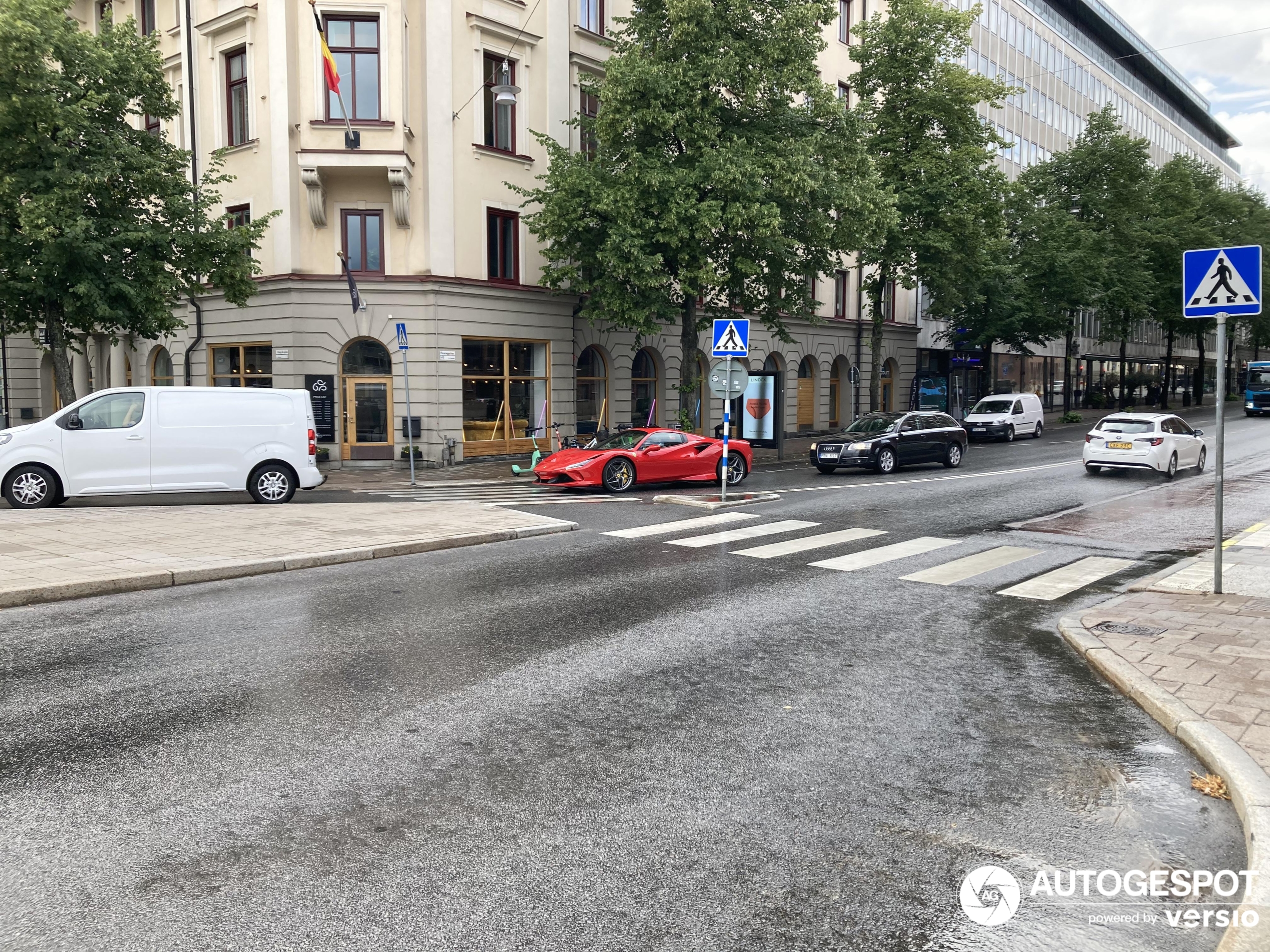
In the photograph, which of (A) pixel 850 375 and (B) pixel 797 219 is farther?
(A) pixel 850 375

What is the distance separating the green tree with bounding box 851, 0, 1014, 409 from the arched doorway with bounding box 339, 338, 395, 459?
15.8 metres

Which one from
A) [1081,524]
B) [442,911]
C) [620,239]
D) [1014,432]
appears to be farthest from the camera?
[1014,432]

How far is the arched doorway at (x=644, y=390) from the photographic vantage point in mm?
30250

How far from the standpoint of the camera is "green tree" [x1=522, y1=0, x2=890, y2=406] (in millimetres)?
22234

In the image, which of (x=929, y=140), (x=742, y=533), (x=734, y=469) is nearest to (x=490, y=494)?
(x=734, y=469)

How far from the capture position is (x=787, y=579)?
979 cm

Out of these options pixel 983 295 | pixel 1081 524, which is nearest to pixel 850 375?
pixel 983 295

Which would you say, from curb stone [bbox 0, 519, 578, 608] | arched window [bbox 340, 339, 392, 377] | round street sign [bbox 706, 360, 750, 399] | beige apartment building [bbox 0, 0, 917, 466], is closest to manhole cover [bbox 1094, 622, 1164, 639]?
curb stone [bbox 0, 519, 578, 608]

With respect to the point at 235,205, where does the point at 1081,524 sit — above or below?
below

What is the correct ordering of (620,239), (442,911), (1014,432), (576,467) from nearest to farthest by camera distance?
(442,911)
(576,467)
(620,239)
(1014,432)

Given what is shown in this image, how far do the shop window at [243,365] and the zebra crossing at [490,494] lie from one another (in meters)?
7.12

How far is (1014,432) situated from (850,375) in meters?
6.59

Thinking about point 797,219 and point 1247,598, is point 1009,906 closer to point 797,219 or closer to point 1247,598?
point 1247,598

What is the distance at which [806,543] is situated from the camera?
12102mm
